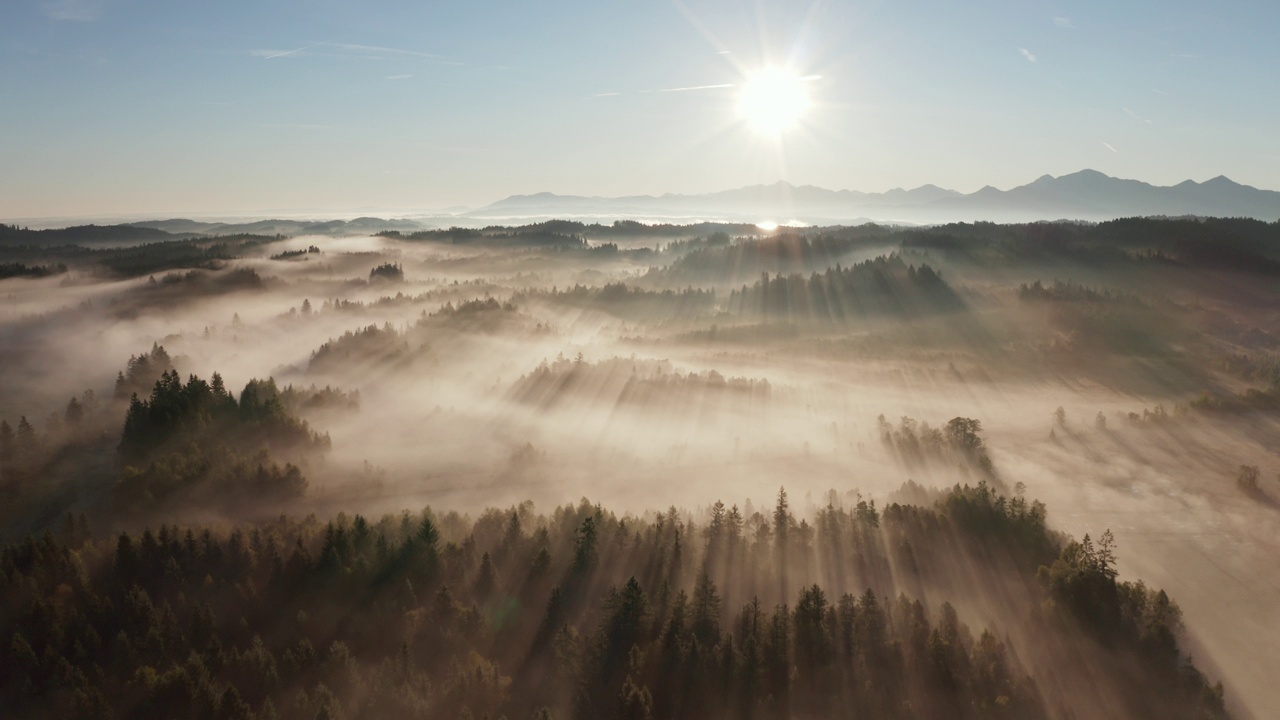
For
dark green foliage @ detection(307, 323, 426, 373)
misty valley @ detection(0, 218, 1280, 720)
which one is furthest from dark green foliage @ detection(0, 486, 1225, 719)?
dark green foliage @ detection(307, 323, 426, 373)

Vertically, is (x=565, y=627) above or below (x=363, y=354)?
below

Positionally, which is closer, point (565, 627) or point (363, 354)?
point (565, 627)

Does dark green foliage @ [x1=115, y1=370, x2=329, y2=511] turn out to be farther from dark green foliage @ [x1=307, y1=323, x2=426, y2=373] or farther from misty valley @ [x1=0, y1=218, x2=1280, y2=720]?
dark green foliage @ [x1=307, y1=323, x2=426, y2=373]

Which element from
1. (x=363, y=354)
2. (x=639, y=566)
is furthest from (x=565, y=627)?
(x=363, y=354)

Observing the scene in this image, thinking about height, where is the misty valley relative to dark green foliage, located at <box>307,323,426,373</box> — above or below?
below

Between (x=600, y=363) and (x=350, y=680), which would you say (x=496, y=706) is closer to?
→ (x=350, y=680)

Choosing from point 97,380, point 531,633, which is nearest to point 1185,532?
point 531,633

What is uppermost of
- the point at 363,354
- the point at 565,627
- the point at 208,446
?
the point at 363,354

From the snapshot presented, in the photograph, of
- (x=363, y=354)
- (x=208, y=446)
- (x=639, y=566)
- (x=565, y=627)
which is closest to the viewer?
(x=565, y=627)

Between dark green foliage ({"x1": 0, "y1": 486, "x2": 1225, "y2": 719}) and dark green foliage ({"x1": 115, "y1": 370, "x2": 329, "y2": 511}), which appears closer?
dark green foliage ({"x1": 0, "y1": 486, "x2": 1225, "y2": 719})

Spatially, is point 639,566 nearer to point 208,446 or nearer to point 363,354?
point 208,446

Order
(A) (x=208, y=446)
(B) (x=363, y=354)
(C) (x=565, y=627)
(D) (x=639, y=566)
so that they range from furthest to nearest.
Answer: (B) (x=363, y=354)
(A) (x=208, y=446)
(D) (x=639, y=566)
(C) (x=565, y=627)

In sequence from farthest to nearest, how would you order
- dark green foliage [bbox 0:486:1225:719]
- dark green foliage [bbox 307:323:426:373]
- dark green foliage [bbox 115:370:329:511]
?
1. dark green foliage [bbox 307:323:426:373]
2. dark green foliage [bbox 115:370:329:511]
3. dark green foliage [bbox 0:486:1225:719]
